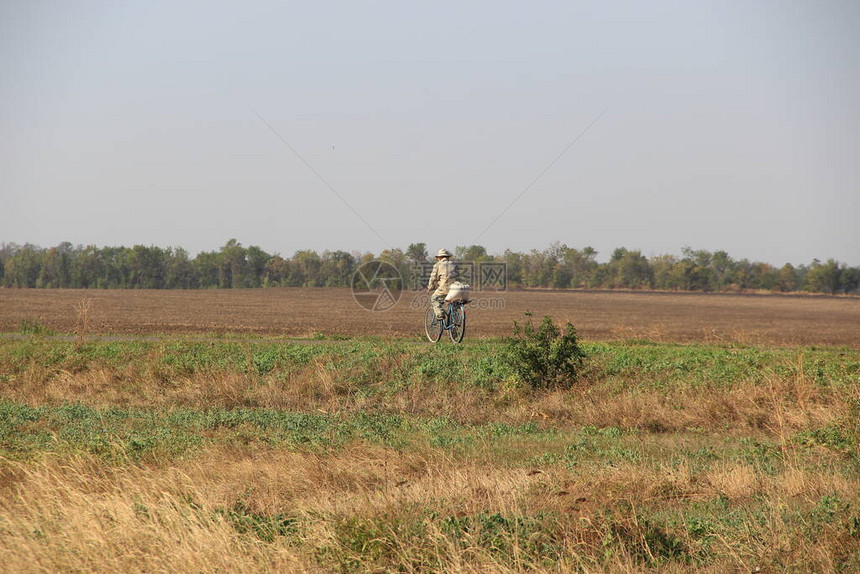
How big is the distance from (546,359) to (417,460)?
6687mm

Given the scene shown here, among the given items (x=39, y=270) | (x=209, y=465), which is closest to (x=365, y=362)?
(x=209, y=465)

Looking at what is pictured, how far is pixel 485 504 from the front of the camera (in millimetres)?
8602

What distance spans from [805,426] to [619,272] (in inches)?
3701

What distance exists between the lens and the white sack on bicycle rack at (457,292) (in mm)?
18778

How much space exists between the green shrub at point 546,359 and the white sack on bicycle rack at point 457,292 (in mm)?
2172

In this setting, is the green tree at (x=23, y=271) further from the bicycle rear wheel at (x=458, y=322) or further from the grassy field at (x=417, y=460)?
the bicycle rear wheel at (x=458, y=322)

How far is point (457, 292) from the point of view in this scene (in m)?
18.8

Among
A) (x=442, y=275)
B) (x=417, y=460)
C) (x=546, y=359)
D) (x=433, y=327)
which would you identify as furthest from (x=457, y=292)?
(x=417, y=460)

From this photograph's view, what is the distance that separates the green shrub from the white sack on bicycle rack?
2172 millimetres

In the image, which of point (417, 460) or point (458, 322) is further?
point (458, 322)

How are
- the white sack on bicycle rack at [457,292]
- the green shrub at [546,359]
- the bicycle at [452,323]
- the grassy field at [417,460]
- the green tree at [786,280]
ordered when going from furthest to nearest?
the green tree at [786,280]
the bicycle at [452,323]
the white sack on bicycle rack at [457,292]
the green shrub at [546,359]
the grassy field at [417,460]

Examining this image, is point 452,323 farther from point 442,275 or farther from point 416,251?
point 416,251

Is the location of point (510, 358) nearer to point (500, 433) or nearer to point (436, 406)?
point (436, 406)

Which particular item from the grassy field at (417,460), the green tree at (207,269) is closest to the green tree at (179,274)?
the green tree at (207,269)
